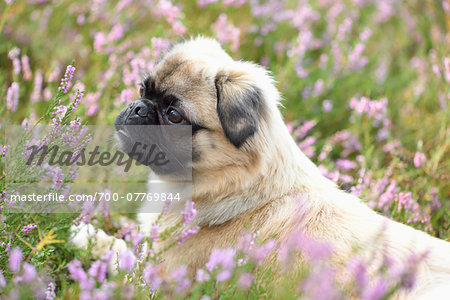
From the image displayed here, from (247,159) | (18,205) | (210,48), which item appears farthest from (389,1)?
(18,205)

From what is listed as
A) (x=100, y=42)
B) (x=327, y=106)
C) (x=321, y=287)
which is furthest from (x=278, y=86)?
(x=321, y=287)

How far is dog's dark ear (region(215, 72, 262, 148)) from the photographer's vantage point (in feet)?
7.08

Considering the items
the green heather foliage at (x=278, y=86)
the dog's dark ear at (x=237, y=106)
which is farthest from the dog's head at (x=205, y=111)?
the green heather foliage at (x=278, y=86)

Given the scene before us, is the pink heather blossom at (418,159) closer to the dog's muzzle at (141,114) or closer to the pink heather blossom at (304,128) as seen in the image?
the pink heather blossom at (304,128)

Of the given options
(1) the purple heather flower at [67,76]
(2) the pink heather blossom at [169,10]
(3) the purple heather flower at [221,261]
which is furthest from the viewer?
(2) the pink heather blossom at [169,10]

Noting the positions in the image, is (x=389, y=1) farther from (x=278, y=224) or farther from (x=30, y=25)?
(x=278, y=224)

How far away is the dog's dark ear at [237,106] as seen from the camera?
2.16 meters

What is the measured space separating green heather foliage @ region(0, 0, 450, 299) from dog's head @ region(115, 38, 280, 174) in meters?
0.39

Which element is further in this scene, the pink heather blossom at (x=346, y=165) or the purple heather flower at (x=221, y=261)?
the pink heather blossom at (x=346, y=165)

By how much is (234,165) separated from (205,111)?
32 cm

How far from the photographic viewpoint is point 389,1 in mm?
6625

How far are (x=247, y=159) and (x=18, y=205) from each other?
3.60 ft

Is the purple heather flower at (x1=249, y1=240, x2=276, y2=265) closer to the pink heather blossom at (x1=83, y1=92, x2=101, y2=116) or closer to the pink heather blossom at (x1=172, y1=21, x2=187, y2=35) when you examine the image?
the pink heather blossom at (x1=83, y1=92, x2=101, y2=116)

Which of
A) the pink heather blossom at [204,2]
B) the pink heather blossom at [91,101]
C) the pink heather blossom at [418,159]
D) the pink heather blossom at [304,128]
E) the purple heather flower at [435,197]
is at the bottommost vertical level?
the purple heather flower at [435,197]
